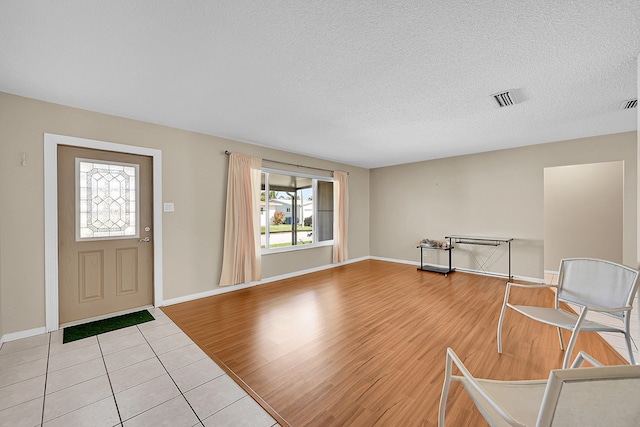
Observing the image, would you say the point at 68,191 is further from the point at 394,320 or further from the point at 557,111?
the point at 557,111

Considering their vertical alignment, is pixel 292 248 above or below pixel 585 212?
below

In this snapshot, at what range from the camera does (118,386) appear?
6.35ft

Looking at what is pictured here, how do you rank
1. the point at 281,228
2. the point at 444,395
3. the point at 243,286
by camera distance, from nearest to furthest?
the point at 444,395
the point at 243,286
the point at 281,228

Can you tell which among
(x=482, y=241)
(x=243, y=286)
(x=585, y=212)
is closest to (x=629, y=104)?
(x=482, y=241)

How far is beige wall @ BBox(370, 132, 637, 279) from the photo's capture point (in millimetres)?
4055

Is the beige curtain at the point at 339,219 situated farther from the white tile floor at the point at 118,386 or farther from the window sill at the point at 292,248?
the white tile floor at the point at 118,386

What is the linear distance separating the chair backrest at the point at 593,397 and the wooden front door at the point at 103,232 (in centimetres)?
414

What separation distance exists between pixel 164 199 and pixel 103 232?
0.79 meters

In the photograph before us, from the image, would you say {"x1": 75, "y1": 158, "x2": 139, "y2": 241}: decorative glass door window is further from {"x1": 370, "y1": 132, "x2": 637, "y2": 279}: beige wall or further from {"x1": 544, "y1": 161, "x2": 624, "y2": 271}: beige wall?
{"x1": 544, "y1": 161, "x2": 624, "y2": 271}: beige wall

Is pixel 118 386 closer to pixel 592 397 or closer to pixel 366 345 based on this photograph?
pixel 366 345

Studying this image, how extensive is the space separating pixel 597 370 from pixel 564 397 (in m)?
0.14

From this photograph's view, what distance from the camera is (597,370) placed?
0.77m

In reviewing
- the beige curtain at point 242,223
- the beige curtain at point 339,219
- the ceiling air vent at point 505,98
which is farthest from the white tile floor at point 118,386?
the beige curtain at point 339,219

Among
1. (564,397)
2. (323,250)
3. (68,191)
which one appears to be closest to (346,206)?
(323,250)
